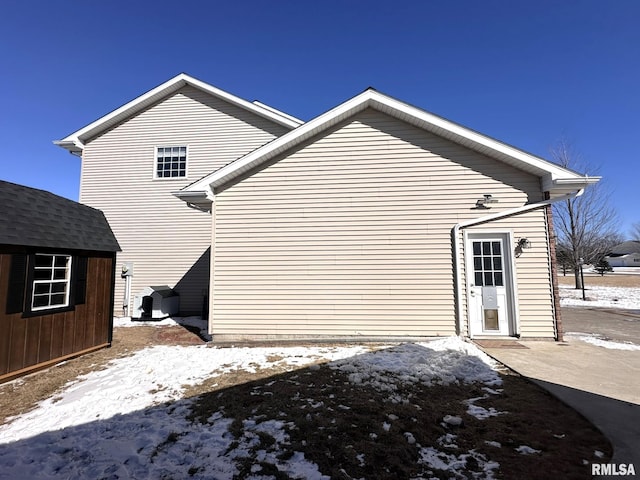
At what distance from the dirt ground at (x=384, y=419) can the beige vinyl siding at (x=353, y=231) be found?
2.25 metres

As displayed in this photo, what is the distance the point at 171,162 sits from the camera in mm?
12055

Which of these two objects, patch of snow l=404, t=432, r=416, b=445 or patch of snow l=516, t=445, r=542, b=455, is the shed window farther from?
patch of snow l=516, t=445, r=542, b=455

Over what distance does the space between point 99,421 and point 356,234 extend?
Result: 5.57 meters

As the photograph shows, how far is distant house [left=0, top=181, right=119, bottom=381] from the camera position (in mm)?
5109

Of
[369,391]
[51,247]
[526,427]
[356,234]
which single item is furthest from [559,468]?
[51,247]

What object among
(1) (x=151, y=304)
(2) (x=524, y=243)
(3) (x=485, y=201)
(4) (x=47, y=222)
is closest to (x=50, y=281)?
(4) (x=47, y=222)

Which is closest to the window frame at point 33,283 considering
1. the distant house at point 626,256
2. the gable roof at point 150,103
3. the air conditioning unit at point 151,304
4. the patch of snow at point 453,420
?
the air conditioning unit at point 151,304

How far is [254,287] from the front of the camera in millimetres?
7570

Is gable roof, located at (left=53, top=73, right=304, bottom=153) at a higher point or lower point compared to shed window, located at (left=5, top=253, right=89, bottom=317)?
higher

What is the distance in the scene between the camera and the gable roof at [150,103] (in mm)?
11883

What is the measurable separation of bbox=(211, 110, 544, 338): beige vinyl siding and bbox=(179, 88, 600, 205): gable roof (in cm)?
20

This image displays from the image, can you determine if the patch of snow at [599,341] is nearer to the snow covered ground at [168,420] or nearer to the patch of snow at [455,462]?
the snow covered ground at [168,420]

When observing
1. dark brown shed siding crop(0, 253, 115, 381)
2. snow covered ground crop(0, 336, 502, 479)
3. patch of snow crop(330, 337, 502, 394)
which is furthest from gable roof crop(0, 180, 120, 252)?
patch of snow crop(330, 337, 502, 394)

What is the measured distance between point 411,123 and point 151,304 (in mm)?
9842
